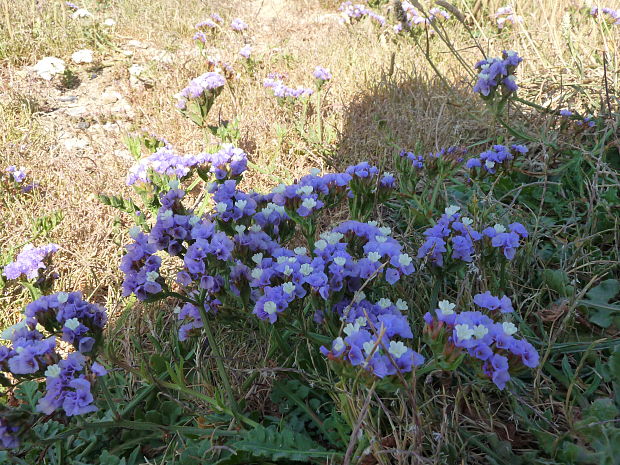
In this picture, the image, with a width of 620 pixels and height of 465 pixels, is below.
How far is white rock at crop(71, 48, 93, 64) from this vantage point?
5.02 m

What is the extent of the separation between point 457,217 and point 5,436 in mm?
1548

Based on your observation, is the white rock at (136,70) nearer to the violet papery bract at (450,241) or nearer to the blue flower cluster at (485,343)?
the violet papery bract at (450,241)

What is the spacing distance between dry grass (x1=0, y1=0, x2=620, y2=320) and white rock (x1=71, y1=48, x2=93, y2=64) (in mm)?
102

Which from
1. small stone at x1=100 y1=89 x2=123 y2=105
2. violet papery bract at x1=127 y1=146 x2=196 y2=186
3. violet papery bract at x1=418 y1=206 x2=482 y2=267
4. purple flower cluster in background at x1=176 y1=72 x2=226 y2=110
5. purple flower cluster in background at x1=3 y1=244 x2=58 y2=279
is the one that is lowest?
purple flower cluster in background at x1=3 y1=244 x2=58 y2=279

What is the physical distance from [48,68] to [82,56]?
16.0 inches

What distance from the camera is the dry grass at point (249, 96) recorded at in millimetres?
2916

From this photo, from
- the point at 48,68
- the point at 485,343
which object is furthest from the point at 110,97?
the point at 485,343

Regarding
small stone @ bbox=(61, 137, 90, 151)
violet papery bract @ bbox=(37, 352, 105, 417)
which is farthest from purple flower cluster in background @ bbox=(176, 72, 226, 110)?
violet papery bract @ bbox=(37, 352, 105, 417)

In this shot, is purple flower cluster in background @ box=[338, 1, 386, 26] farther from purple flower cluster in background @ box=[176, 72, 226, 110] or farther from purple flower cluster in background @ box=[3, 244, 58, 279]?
purple flower cluster in background @ box=[3, 244, 58, 279]

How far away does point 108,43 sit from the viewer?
5.45 meters

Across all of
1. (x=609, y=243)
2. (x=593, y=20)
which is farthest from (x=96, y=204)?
(x=593, y=20)

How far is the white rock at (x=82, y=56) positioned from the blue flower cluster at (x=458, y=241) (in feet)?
15.5

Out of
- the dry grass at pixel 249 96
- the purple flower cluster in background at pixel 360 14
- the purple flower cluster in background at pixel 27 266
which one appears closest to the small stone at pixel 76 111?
the dry grass at pixel 249 96

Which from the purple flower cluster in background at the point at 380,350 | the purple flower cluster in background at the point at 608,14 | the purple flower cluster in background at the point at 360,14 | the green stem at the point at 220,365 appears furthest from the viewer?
the purple flower cluster in background at the point at 360,14
